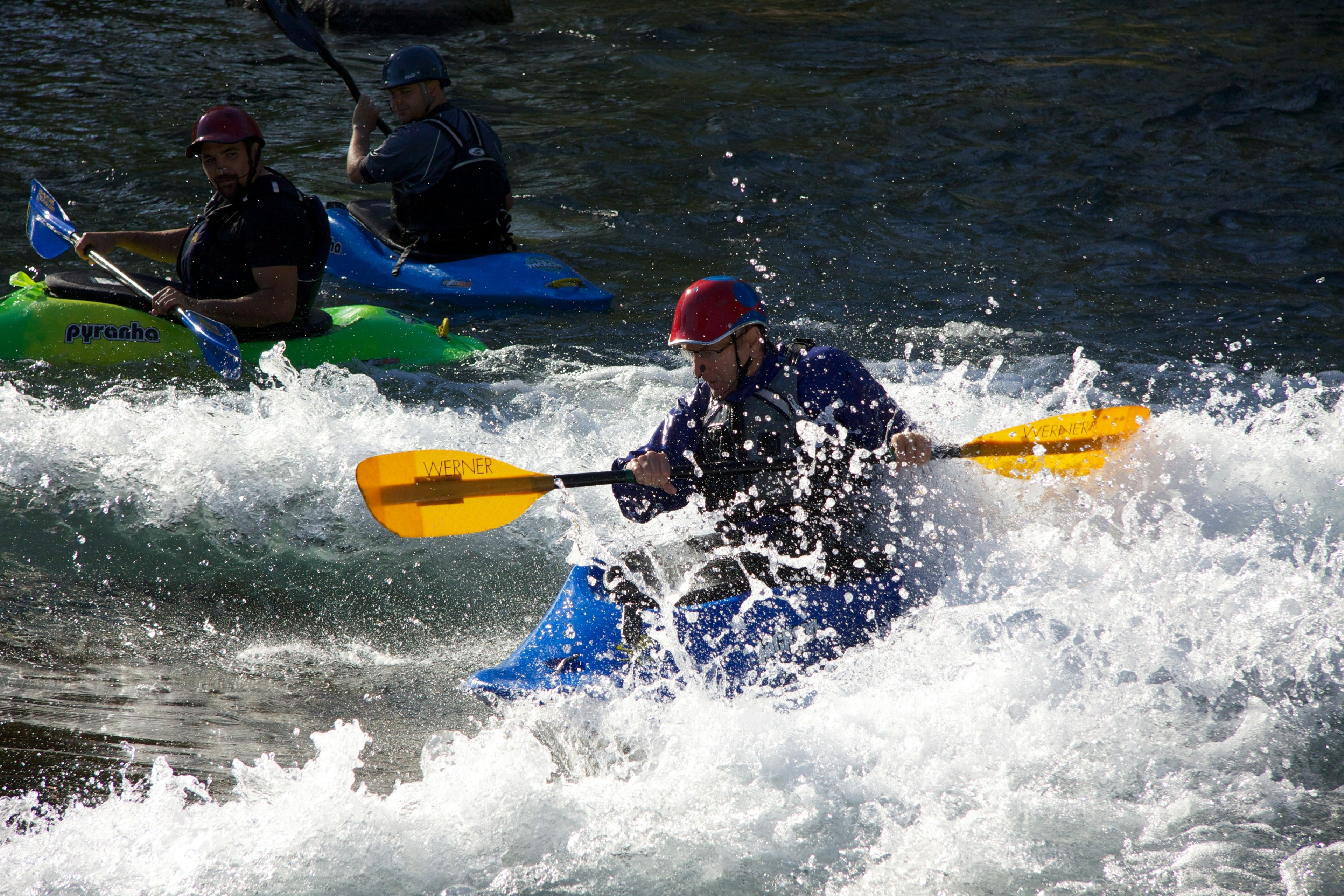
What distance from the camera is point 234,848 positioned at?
9.55 ft

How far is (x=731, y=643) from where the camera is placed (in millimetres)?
3496

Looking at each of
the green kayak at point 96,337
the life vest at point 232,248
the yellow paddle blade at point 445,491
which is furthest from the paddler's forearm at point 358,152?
the yellow paddle blade at point 445,491

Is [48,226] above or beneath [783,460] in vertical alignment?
beneath

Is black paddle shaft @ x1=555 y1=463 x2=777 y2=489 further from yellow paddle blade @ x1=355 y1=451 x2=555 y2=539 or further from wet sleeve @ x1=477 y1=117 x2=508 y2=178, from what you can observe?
wet sleeve @ x1=477 y1=117 x2=508 y2=178

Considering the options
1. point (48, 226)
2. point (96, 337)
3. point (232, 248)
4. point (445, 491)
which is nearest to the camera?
point (445, 491)

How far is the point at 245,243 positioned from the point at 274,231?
155 millimetres

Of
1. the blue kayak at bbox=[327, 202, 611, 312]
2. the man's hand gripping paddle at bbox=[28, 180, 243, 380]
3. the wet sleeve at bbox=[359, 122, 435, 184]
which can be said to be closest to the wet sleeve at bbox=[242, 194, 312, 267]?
the man's hand gripping paddle at bbox=[28, 180, 243, 380]

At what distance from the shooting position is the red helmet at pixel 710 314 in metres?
3.51

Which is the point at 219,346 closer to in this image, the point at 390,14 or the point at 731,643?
the point at 731,643

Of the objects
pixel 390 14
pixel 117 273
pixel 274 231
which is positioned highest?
pixel 390 14

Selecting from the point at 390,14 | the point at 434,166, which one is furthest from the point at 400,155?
the point at 390,14

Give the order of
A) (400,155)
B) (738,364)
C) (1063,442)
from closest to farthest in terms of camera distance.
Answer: (738,364), (1063,442), (400,155)

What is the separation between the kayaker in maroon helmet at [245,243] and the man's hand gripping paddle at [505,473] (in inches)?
79.2

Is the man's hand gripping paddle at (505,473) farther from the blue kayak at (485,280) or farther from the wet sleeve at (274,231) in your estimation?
the blue kayak at (485,280)
